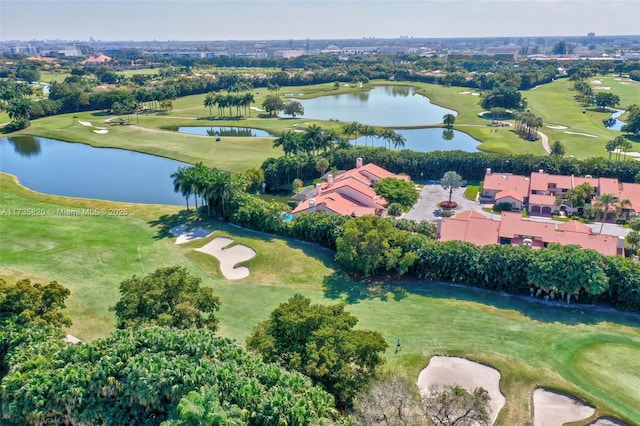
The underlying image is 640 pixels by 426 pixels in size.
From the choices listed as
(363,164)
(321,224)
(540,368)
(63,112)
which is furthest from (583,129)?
(63,112)

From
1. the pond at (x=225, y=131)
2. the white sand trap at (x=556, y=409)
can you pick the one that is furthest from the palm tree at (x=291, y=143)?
the white sand trap at (x=556, y=409)

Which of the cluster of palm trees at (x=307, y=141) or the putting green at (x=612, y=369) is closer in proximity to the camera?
the putting green at (x=612, y=369)

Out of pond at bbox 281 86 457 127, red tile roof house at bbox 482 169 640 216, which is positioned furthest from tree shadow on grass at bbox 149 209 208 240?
pond at bbox 281 86 457 127

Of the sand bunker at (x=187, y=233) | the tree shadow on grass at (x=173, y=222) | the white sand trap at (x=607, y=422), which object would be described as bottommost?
the white sand trap at (x=607, y=422)

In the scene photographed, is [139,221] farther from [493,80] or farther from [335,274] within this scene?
[493,80]

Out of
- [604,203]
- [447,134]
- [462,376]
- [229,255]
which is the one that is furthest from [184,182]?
[447,134]

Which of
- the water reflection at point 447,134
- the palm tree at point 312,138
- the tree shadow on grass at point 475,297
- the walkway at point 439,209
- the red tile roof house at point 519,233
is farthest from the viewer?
the water reflection at point 447,134

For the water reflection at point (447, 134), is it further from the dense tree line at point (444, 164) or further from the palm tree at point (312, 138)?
the palm tree at point (312, 138)
